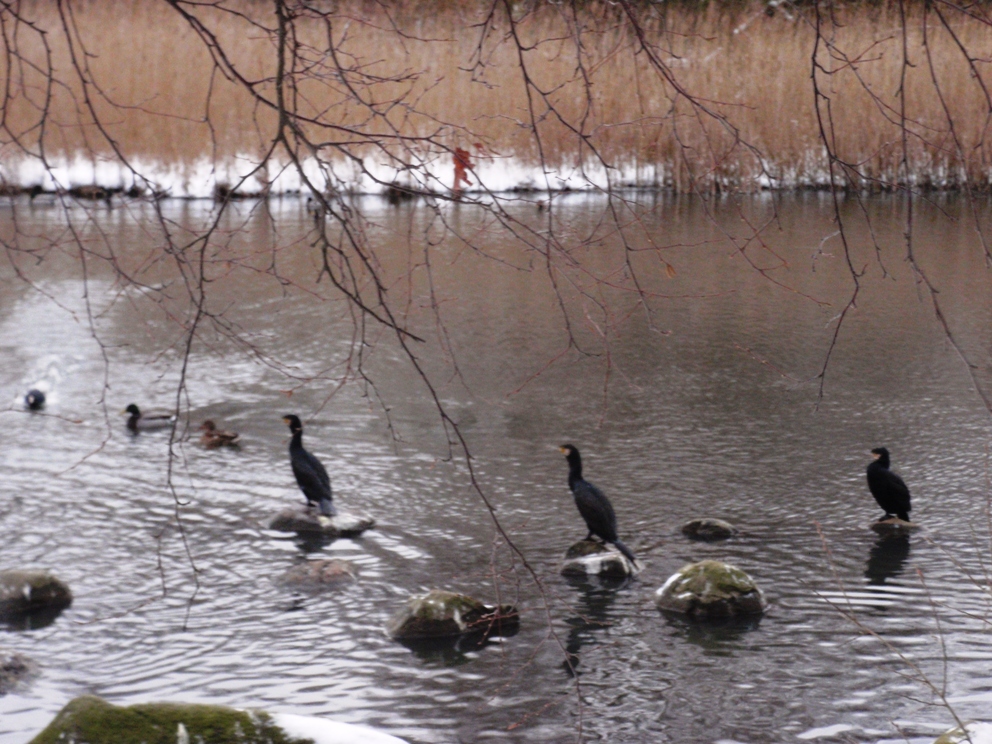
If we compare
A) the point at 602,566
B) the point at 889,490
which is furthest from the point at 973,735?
the point at 889,490

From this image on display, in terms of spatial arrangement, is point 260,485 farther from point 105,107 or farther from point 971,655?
point 105,107

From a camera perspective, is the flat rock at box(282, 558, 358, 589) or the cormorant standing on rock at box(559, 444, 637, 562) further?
the cormorant standing on rock at box(559, 444, 637, 562)

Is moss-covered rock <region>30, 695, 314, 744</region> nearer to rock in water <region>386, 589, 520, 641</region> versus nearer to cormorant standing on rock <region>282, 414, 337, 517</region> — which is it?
rock in water <region>386, 589, 520, 641</region>

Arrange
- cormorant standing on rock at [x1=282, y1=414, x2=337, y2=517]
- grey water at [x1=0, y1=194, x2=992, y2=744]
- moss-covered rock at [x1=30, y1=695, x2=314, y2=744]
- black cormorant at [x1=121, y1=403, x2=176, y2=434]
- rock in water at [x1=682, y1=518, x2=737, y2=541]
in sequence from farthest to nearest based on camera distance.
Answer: black cormorant at [x1=121, y1=403, x2=176, y2=434] < cormorant standing on rock at [x1=282, y1=414, x2=337, y2=517] < rock in water at [x1=682, y1=518, x2=737, y2=541] < grey water at [x1=0, y1=194, x2=992, y2=744] < moss-covered rock at [x1=30, y1=695, x2=314, y2=744]

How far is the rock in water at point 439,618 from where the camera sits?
514 centimetres

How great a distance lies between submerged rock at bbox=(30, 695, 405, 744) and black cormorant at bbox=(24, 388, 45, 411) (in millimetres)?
5756

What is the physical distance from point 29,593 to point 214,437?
2.52 metres

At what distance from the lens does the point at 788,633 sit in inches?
204

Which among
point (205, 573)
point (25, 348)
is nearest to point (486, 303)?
point (25, 348)

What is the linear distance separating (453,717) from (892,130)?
13.7 metres

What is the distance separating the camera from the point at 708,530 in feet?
20.7

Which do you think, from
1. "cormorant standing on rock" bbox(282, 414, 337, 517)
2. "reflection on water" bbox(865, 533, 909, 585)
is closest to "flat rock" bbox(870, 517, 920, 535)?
"reflection on water" bbox(865, 533, 909, 585)

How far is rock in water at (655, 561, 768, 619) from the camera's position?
532 cm

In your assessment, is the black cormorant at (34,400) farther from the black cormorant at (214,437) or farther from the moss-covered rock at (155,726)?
the moss-covered rock at (155,726)
